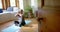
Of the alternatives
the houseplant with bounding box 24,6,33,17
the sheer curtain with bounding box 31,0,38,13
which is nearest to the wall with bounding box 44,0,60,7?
the sheer curtain with bounding box 31,0,38,13

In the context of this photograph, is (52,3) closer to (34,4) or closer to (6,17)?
(6,17)

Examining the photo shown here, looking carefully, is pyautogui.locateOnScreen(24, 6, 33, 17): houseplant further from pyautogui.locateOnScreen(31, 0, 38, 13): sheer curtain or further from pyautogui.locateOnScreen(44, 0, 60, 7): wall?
pyautogui.locateOnScreen(44, 0, 60, 7): wall

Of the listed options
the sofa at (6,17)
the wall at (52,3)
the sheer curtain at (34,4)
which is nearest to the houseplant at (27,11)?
the sheer curtain at (34,4)

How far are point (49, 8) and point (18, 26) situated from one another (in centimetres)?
449

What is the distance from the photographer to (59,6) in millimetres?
745

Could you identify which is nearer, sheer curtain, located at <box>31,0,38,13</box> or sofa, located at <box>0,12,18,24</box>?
sofa, located at <box>0,12,18,24</box>

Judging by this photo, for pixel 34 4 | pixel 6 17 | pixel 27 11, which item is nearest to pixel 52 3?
pixel 6 17

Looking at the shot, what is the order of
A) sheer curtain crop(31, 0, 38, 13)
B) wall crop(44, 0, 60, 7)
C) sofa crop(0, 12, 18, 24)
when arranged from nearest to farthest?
wall crop(44, 0, 60, 7), sofa crop(0, 12, 18, 24), sheer curtain crop(31, 0, 38, 13)

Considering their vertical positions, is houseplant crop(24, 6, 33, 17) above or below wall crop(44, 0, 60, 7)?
below

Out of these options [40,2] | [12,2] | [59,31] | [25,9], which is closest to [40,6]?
[40,2]

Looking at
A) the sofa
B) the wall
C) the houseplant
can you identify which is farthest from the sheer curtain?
the wall

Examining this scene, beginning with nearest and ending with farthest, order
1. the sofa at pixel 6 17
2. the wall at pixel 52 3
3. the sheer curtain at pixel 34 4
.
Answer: the wall at pixel 52 3
the sofa at pixel 6 17
the sheer curtain at pixel 34 4

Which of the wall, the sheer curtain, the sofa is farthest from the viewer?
the sheer curtain

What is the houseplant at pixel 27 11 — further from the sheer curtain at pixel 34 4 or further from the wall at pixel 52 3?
the wall at pixel 52 3
